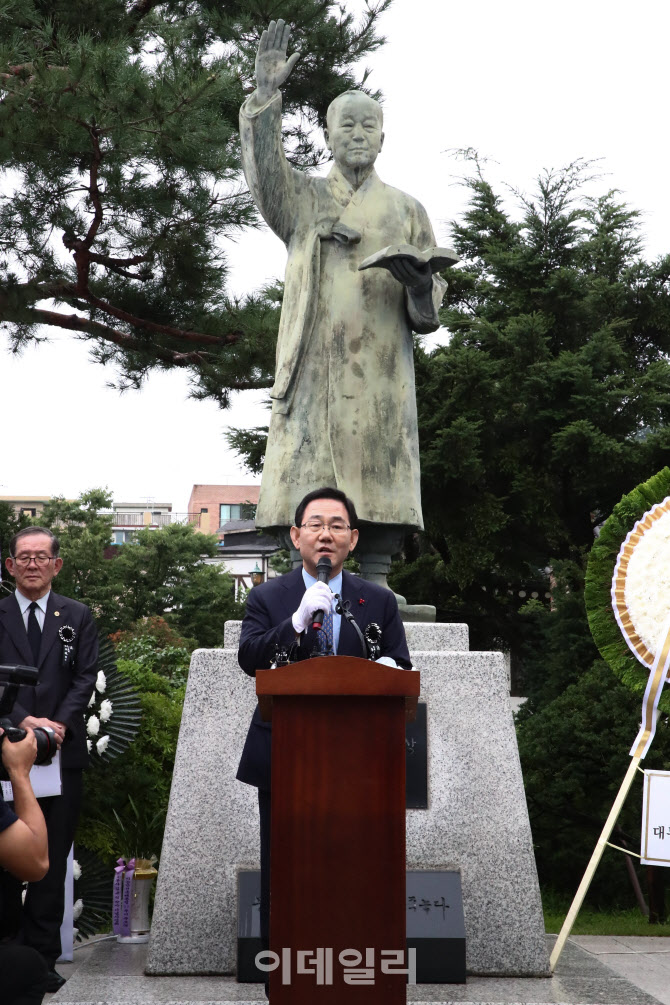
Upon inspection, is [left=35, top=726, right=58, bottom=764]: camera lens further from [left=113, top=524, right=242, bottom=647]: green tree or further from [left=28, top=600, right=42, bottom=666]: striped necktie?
[left=113, top=524, right=242, bottom=647]: green tree

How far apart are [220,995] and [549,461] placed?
10.1m

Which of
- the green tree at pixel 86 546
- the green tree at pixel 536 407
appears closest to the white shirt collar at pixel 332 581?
the green tree at pixel 536 407

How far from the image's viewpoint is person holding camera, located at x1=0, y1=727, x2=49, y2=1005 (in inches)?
88.5

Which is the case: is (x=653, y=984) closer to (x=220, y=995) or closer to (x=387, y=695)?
(x=220, y=995)

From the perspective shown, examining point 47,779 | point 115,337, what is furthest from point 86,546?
point 47,779

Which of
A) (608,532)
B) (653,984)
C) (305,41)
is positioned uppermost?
(305,41)

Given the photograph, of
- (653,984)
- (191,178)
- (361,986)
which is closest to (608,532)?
(653,984)

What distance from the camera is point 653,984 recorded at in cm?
478

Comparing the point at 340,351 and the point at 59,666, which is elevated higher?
the point at 340,351

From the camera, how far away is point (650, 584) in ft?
16.5

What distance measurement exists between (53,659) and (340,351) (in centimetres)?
163

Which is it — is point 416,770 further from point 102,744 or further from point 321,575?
point 321,575

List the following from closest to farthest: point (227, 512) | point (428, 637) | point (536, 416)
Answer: point (428, 637) → point (536, 416) → point (227, 512)

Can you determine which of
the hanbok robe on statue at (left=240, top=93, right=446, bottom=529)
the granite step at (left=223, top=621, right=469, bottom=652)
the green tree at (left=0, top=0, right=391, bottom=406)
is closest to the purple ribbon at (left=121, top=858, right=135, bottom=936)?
the granite step at (left=223, top=621, right=469, bottom=652)
